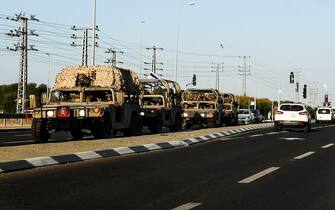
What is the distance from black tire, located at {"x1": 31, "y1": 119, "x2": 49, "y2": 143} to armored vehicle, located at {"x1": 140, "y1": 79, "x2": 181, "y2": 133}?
284 inches

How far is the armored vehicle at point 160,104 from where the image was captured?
29.5m

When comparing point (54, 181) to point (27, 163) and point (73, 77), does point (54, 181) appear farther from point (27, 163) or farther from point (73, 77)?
point (73, 77)

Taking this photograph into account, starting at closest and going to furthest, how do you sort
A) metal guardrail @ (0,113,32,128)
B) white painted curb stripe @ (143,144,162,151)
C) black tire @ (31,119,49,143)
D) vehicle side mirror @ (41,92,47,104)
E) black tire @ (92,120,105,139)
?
white painted curb stripe @ (143,144,162,151)
black tire @ (31,119,49,143)
black tire @ (92,120,105,139)
vehicle side mirror @ (41,92,47,104)
metal guardrail @ (0,113,32,128)

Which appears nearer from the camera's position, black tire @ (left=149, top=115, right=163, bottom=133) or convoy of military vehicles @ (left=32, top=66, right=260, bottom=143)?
convoy of military vehicles @ (left=32, top=66, right=260, bottom=143)

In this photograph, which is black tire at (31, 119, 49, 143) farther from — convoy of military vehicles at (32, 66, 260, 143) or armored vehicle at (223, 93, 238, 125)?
armored vehicle at (223, 93, 238, 125)

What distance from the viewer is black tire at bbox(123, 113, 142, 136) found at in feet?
Answer: 83.9

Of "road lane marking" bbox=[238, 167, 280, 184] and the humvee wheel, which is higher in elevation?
the humvee wheel

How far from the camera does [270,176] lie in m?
12.0

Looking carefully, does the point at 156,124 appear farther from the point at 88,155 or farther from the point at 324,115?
the point at 324,115

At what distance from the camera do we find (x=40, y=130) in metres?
21.5

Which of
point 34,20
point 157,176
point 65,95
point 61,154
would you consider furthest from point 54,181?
point 34,20

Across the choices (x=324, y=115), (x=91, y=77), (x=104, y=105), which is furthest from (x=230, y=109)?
(x=104, y=105)

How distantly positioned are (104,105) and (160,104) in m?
8.64

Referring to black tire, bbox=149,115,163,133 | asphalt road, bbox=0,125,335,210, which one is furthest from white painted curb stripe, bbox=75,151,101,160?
black tire, bbox=149,115,163,133
